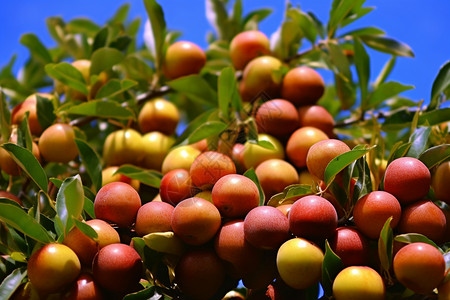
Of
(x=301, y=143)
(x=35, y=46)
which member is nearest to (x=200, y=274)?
(x=301, y=143)

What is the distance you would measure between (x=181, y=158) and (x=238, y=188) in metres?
0.32

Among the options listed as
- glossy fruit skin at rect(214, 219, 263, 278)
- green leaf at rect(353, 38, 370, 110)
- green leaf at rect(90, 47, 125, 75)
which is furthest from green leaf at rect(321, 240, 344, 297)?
green leaf at rect(90, 47, 125, 75)

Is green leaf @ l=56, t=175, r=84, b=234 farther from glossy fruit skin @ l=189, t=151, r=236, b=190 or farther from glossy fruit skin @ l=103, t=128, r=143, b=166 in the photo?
glossy fruit skin @ l=103, t=128, r=143, b=166

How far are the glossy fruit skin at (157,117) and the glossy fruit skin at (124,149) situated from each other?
66mm

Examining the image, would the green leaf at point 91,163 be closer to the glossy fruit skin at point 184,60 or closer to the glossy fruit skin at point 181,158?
the glossy fruit skin at point 181,158

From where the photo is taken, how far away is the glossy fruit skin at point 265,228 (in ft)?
2.92

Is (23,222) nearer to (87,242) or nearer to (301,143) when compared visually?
(87,242)

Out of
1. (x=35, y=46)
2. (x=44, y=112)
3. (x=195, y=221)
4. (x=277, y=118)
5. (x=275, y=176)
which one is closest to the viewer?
(x=195, y=221)

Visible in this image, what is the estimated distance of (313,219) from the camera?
875 millimetres

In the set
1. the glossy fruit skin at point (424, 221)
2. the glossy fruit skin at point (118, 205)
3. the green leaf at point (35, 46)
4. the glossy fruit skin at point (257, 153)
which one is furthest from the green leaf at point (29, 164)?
the green leaf at point (35, 46)

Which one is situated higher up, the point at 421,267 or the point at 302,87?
the point at 302,87

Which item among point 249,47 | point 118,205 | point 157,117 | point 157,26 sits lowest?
point 118,205

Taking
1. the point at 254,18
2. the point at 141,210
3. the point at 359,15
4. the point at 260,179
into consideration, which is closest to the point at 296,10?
the point at 359,15

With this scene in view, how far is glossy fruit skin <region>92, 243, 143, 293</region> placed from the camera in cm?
91
